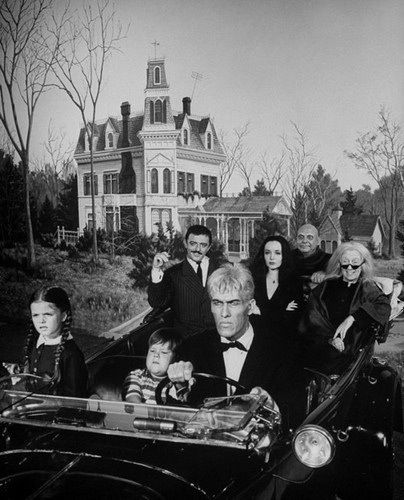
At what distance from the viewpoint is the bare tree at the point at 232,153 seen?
14.7ft

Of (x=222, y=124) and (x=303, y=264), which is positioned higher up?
(x=222, y=124)

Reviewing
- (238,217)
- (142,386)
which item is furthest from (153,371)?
(238,217)

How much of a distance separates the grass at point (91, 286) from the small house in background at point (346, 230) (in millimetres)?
1994

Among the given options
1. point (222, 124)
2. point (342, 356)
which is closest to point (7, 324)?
point (222, 124)

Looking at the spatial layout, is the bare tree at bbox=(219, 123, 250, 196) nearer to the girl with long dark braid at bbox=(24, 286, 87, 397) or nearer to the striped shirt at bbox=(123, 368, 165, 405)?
the girl with long dark braid at bbox=(24, 286, 87, 397)

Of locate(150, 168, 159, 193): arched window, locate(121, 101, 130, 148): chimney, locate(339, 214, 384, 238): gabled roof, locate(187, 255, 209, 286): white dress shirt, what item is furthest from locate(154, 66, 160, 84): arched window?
locate(339, 214, 384, 238): gabled roof

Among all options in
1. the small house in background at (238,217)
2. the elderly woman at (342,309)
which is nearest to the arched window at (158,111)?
the small house in background at (238,217)

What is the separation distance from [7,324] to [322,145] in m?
4.01

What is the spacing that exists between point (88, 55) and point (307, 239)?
113 inches

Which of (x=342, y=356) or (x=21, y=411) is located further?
(x=342, y=356)

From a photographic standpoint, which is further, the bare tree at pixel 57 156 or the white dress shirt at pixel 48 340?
the bare tree at pixel 57 156

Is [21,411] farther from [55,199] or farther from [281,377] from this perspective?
[55,199]

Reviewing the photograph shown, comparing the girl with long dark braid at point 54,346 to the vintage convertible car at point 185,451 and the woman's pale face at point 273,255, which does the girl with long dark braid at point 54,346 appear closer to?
the vintage convertible car at point 185,451

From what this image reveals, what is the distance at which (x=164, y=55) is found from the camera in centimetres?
448
